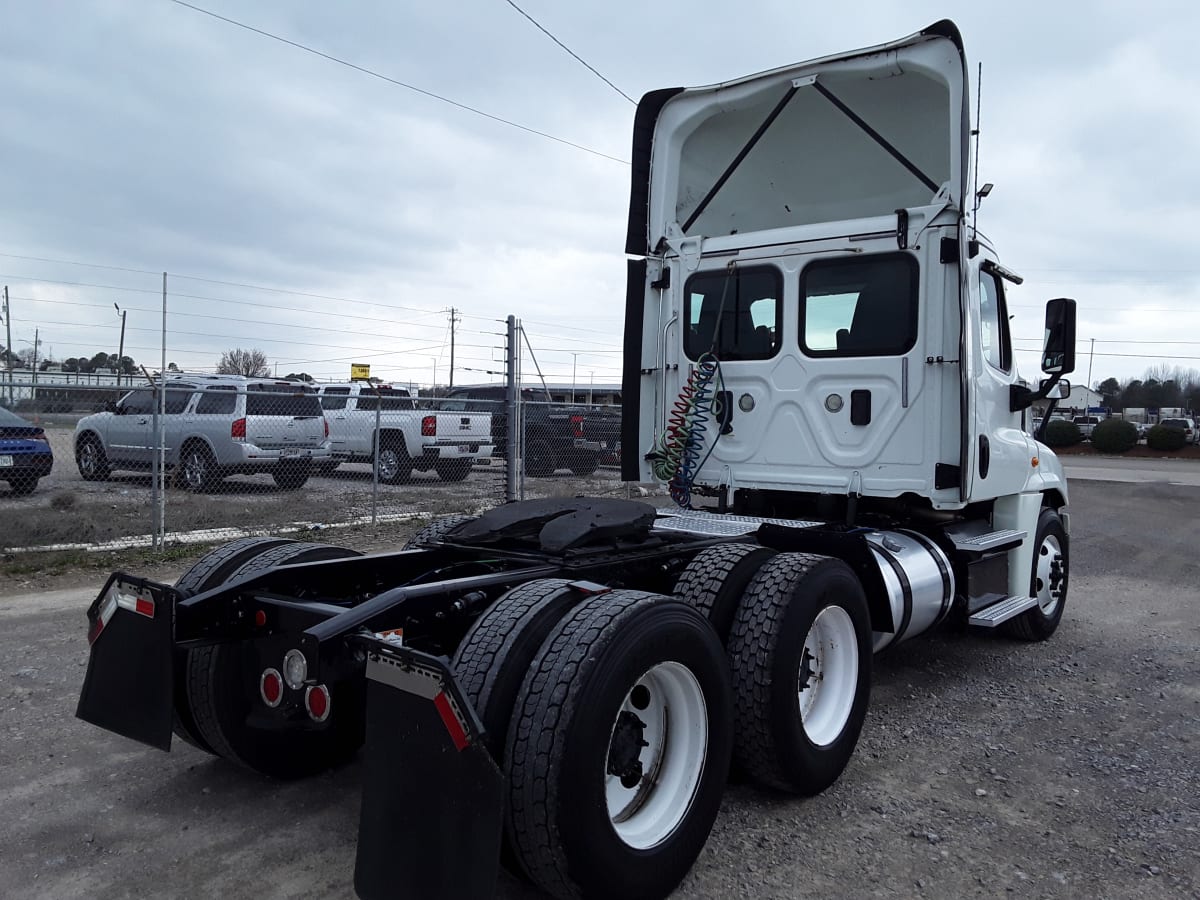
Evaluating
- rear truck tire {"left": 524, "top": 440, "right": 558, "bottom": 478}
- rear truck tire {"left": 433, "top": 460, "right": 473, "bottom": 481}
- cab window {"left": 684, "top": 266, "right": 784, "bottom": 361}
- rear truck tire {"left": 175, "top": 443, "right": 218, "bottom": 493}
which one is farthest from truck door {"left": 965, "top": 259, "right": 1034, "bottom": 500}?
rear truck tire {"left": 175, "top": 443, "right": 218, "bottom": 493}

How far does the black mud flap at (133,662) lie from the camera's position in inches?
122

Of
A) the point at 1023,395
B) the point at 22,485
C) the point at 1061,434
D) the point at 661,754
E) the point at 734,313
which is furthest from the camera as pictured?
the point at 1061,434

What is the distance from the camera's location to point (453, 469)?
14789 millimetres

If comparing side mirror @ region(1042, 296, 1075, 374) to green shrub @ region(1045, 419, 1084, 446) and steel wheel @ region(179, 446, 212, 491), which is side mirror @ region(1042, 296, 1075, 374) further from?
green shrub @ region(1045, 419, 1084, 446)

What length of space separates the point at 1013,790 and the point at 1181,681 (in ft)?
8.18

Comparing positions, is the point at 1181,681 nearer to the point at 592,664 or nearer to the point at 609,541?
the point at 609,541

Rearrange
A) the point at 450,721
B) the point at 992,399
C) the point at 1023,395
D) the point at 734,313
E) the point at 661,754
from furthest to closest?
the point at 1023,395, the point at 734,313, the point at 992,399, the point at 661,754, the point at 450,721

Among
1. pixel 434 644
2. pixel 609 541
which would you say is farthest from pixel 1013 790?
pixel 434 644

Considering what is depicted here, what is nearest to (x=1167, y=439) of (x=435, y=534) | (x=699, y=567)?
(x=699, y=567)

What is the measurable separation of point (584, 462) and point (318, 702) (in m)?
12.0

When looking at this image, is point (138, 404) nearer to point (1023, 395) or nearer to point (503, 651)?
point (1023, 395)

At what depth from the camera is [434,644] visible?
128 inches

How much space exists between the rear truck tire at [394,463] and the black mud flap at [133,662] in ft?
36.5

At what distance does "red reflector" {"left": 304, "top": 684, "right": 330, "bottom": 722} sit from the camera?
279 centimetres
